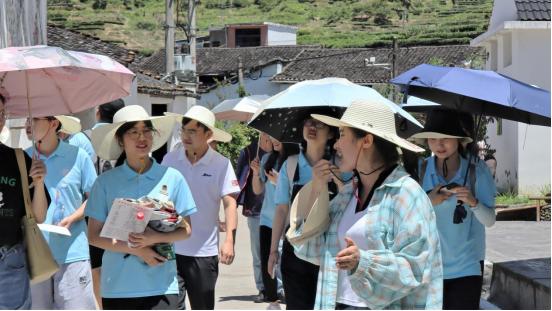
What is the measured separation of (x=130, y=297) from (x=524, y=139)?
65.8ft

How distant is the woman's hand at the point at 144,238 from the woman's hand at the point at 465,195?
6.10 ft

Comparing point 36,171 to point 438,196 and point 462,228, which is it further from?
point 462,228

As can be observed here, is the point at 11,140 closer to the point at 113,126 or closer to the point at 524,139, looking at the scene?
the point at 113,126

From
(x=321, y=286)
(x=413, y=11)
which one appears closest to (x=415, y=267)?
(x=321, y=286)

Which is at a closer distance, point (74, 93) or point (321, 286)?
point (321, 286)

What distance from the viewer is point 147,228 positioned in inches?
209

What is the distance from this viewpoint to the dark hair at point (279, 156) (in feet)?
22.9

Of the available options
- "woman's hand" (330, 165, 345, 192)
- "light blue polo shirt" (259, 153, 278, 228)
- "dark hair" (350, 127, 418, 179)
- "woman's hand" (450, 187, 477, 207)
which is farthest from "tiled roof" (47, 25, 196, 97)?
"dark hair" (350, 127, 418, 179)

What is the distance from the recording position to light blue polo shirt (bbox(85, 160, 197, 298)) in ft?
17.6

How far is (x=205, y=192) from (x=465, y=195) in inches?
76.4

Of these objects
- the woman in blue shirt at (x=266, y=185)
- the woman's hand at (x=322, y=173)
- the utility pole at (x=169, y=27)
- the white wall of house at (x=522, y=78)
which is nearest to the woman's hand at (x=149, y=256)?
the woman's hand at (x=322, y=173)

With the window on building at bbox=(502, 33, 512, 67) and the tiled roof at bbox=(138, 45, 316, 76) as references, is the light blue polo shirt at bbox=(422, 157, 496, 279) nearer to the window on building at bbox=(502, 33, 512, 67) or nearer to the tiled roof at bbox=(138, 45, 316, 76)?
the window on building at bbox=(502, 33, 512, 67)

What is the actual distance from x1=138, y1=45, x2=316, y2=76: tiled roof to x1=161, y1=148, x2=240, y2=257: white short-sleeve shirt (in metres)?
47.3

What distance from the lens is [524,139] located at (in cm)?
2400
